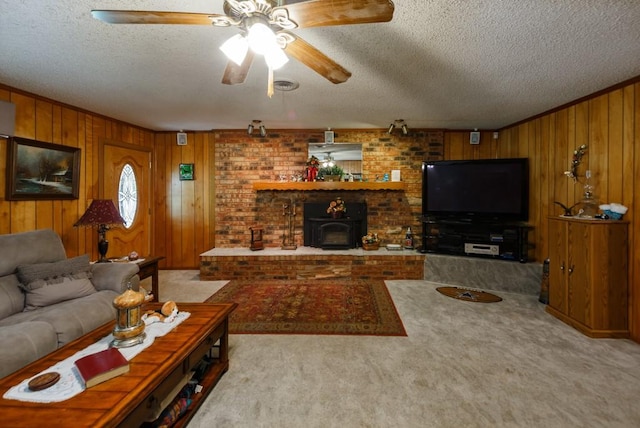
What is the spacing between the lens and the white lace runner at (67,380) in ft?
3.73

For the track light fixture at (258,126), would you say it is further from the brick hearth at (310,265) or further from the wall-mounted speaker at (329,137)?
the brick hearth at (310,265)

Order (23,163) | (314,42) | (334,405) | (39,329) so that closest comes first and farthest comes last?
(334,405) < (39,329) < (314,42) < (23,163)

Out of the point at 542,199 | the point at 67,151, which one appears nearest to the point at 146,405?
the point at 67,151

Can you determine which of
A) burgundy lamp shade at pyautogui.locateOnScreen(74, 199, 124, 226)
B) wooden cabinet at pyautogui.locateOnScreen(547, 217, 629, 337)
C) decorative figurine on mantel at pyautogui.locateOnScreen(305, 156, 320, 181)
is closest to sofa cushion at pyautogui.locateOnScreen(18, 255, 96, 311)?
burgundy lamp shade at pyautogui.locateOnScreen(74, 199, 124, 226)

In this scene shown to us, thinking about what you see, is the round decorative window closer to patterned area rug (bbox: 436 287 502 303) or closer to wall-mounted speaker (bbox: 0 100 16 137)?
wall-mounted speaker (bbox: 0 100 16 137)

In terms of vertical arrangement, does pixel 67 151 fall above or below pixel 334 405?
above

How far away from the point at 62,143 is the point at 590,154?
5816 millimetres

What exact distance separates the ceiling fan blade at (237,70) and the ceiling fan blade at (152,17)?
1.14 ft

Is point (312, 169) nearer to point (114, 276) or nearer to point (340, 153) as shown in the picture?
point (340, 153)

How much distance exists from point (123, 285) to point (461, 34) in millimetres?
3364

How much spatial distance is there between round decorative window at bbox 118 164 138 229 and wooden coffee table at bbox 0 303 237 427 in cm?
315

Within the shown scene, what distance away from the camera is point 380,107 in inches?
142

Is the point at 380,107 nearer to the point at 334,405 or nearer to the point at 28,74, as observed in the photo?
the point at 334,405

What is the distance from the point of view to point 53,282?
7.82 ft
